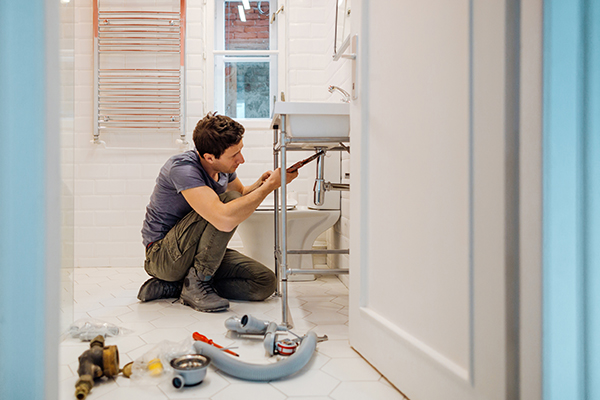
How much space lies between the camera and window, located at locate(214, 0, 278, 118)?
2.95 meters

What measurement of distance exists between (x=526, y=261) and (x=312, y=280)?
1.81 metres

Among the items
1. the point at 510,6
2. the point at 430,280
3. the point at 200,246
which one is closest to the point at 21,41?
the point at 510,6

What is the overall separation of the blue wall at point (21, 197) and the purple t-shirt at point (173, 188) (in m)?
1.24

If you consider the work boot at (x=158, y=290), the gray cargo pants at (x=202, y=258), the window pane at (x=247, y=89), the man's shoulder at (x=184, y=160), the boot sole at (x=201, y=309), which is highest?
the window pane at (x=247, y=89)

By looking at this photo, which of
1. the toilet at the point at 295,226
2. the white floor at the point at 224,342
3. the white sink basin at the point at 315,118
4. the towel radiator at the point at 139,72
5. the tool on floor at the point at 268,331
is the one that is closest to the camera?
the white floor at the point at 224,342

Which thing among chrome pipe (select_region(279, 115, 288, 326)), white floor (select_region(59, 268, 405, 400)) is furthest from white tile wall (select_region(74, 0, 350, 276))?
chrome pipe (select_region(279, 115, 288, 326))

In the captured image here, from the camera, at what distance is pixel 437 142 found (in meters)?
0.84

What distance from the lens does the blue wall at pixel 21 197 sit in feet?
1.34

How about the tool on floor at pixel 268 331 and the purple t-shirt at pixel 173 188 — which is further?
the purple t-shirt at pixel 173 188

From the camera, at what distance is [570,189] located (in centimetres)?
58

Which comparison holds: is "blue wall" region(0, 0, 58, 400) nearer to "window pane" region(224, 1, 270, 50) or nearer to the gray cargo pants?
the gray cargo pants

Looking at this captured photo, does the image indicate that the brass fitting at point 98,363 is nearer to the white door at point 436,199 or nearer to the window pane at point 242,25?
the white door at point 436,199

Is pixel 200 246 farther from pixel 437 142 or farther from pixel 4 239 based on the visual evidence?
pixel 4 239

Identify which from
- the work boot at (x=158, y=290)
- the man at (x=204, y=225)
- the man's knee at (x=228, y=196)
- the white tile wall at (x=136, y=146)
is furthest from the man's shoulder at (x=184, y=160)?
the white tile wall at (x=136, y=146)
